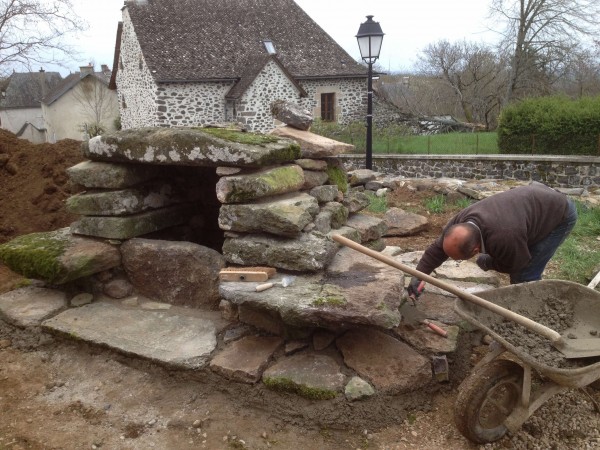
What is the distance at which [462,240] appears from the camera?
10.0 feet

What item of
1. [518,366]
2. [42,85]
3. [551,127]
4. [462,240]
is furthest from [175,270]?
[42,85]

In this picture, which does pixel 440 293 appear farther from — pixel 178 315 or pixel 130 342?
pixel 130 342

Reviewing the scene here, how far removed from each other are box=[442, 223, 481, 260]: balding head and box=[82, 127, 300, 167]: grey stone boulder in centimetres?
162

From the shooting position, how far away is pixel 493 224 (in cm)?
315

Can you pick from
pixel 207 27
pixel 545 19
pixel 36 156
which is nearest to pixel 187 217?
pixel 36 156

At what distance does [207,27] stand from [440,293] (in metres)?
19.0

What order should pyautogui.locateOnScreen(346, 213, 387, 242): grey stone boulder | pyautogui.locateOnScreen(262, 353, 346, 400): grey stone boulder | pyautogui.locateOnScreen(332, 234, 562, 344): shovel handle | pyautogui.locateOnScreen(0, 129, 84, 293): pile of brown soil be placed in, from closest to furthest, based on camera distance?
pyautogui.locateOnScreen(332, 234, 562, 344): shovel handle → pyautogui.locateOnScreen(262, 353, 346, 400): grey stone boulder → pyautogui.locateOnScreen(346, 213, 387, 242): grey stone boulder → pyautogui.locateOnScreen(0, 129, 84, 293): pile of brown soil

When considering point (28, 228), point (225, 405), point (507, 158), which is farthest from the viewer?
point (507, 158)

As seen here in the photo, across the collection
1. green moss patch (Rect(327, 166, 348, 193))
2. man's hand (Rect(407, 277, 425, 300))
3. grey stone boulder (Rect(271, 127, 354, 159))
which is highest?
grey stone boulder (Rect(271, 127, 354, 159))

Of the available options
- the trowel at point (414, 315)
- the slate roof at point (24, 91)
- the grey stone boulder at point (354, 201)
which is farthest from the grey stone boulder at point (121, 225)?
the slate roof at point (24, 91)

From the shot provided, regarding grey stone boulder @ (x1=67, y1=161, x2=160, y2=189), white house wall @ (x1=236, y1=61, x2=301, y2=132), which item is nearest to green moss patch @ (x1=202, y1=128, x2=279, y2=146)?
grey stone boulder @ (x1=67, y1=161, x2=160, y2=189)

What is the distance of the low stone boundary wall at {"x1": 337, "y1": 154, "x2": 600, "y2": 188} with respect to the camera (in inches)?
436

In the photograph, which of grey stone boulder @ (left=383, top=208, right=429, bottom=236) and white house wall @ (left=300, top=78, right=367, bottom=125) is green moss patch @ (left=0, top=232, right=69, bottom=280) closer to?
grey stone boulder @ (left=383, top=208, right=429, bottom=236)

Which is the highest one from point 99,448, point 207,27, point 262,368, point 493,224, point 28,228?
point 207,27
